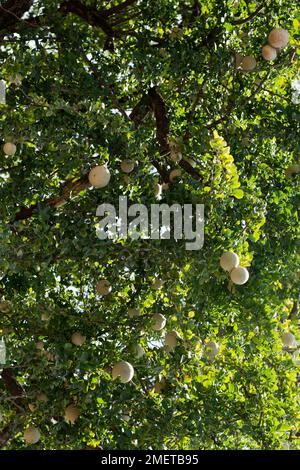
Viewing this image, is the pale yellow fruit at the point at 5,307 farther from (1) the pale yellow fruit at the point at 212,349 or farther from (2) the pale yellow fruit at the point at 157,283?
(1) the pale yellow fruit at the point at 212,349

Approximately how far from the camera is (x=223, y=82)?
2.87 meters

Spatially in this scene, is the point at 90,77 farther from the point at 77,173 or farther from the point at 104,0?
the point at 104,0

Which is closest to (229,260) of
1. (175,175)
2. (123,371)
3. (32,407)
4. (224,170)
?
(224,170)

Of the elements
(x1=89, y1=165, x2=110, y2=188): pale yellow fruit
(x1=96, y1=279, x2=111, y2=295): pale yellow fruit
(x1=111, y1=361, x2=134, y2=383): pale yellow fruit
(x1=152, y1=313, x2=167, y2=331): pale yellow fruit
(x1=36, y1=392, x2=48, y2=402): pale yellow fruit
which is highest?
(x1=89, y1=165, x2=110, y2=188): pale yellow fruit

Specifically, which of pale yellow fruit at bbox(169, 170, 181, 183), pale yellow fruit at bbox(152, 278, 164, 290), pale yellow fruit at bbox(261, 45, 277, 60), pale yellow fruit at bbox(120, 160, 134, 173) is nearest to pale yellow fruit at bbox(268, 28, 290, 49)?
pale yellow fruit at bbox(261, 45, 277, 60)

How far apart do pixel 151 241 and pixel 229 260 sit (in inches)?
11.2

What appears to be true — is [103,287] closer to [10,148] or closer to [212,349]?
[212,349]

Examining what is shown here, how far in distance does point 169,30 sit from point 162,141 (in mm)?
417

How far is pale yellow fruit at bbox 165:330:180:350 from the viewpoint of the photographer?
9.09ft

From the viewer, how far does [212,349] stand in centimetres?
289

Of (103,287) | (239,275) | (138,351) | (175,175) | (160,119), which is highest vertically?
(160,119)

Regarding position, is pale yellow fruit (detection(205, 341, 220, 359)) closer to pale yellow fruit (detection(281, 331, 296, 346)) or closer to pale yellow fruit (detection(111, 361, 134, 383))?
pale yellow fruit (detection(281, 331, 296, 346))

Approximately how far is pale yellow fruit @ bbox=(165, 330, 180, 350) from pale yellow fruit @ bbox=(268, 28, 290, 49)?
1070 millimetres
